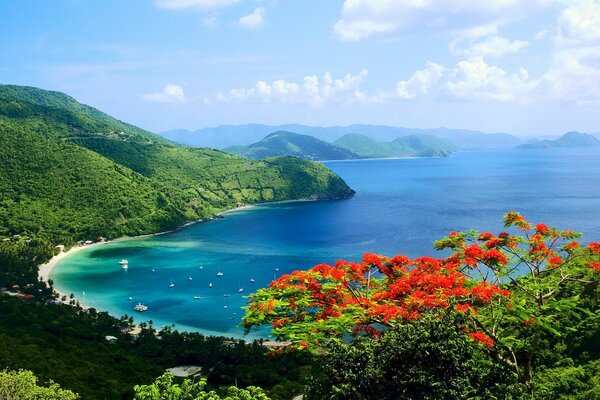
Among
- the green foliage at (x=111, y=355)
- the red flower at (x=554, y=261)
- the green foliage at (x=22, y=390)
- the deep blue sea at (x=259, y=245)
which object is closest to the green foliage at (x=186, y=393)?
the red flower at (x=554, y=261)

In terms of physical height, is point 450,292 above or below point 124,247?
above

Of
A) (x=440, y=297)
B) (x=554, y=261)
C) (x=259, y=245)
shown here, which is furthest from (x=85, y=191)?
(x=554, y=261)

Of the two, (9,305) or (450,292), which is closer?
(450,292)

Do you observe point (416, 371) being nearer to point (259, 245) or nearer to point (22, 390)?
point (22, 390)

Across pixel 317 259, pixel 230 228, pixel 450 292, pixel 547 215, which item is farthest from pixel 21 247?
pixel 547 215

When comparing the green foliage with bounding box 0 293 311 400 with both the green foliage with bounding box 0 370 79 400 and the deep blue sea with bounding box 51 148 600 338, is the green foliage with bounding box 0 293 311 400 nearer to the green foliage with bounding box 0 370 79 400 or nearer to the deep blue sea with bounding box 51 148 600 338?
the deep blue sea with bounding box 51 148 600 338

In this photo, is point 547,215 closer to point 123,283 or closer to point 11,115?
→ point 123,283

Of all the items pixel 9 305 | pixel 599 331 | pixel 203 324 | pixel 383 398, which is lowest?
pixel 203 324

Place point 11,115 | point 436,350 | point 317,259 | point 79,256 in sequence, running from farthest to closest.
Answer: point 11,115, point 79,256, point 317,259, point 436,350

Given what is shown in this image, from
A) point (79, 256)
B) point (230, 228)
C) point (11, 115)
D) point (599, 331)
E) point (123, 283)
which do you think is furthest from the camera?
point (11, 115)
